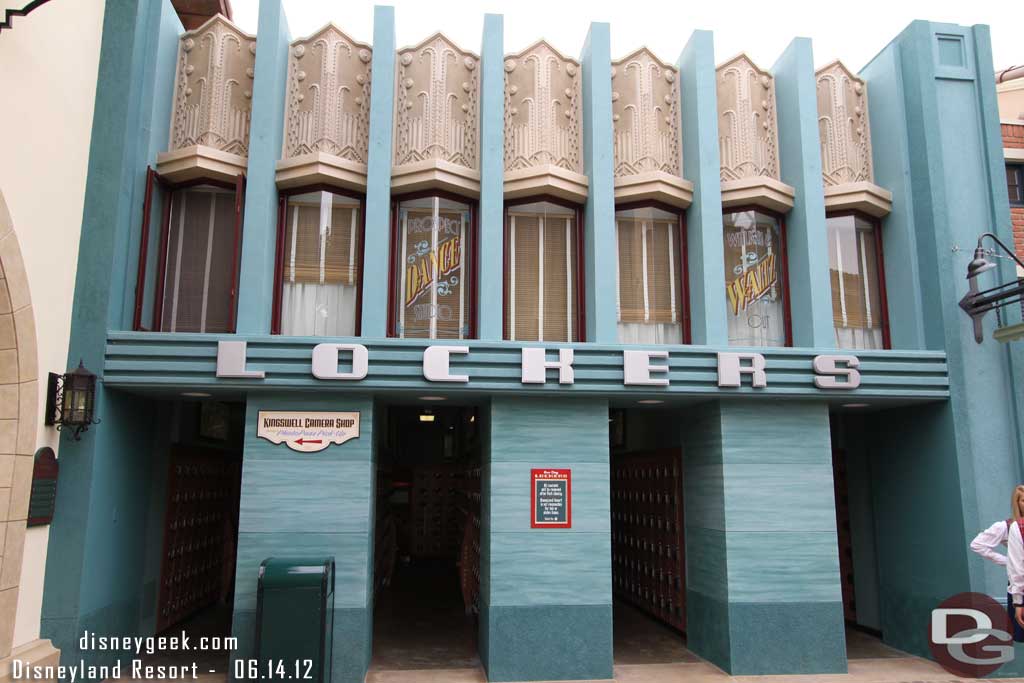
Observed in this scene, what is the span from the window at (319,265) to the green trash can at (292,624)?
3163 millimetres

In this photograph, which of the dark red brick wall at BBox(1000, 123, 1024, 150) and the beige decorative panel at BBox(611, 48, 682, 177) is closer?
the beige decorative panel at BBox(611, 48, 682, 177)

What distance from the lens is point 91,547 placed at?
841cm

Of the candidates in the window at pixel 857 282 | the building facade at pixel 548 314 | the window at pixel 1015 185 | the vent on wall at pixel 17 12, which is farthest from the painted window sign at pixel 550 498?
the window at pixel 1015 185

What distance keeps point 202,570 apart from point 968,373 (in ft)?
39.0

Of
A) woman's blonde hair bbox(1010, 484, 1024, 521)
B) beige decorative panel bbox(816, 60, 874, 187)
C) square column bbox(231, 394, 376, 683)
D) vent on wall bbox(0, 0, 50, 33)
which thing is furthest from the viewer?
beige decorative panel bbox(816, 60, 874, 187)

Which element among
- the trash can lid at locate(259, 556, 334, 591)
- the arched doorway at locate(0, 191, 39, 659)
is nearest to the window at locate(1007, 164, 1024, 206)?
the trash can lid at locate(259, 556, 334, 591)

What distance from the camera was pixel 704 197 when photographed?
33.7 feet

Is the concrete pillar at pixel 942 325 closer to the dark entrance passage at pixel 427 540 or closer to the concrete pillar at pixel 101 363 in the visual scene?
the dark entrance passage at pixel 427 540

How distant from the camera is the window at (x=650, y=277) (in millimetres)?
10453

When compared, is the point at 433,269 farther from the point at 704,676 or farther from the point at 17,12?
the point at 704,676

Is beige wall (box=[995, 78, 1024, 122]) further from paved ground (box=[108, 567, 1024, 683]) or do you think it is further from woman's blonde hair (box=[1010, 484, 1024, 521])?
woman's blonde hair (box=[1010, 484, 1024, 521])

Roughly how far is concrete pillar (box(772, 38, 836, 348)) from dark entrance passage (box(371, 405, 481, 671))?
546 cm

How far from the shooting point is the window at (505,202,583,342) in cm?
1027

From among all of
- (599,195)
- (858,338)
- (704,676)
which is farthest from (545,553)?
(858,338)
